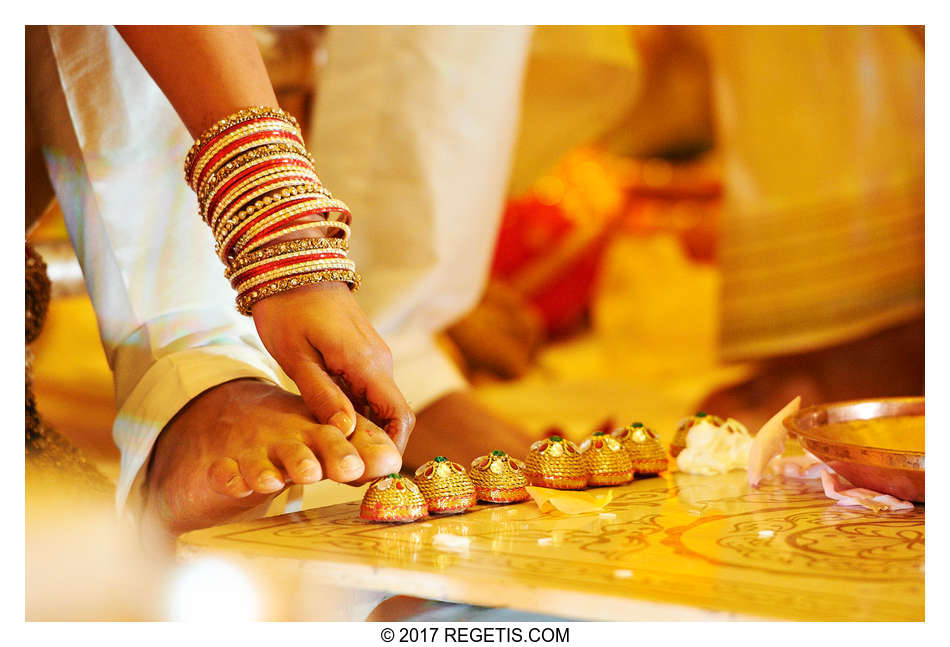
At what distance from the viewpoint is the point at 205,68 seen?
1.83 ft

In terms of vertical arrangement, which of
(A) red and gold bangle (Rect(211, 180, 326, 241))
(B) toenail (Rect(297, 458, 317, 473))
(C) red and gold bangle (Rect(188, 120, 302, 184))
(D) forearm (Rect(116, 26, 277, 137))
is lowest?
(B) toenail (Rect(297, 458, 317, 473))

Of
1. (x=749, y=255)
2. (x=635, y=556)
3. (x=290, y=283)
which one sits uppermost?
(x=749, y=255)

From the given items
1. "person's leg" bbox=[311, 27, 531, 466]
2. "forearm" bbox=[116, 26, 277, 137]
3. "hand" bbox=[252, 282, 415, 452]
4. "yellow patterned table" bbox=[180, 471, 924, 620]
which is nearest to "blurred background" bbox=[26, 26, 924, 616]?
"person's leg" bbox=[311, 27, 531, 466]

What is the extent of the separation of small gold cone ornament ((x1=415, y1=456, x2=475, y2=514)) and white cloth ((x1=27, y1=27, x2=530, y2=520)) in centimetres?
15

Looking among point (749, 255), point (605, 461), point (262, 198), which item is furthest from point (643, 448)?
point (749, 255)

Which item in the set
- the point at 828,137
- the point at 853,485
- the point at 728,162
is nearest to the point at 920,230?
the point at 828,137

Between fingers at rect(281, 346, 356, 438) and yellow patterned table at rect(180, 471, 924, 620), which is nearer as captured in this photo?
yellow patterned table at rect(180, 471, 924, 620)

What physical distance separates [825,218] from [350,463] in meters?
1.12

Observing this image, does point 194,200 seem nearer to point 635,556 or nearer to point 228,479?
point 228,479

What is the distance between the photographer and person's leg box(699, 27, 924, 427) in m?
1.38

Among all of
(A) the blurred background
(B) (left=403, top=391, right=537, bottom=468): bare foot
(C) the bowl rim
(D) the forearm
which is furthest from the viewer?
(A) the blurred background

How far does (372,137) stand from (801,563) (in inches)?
24.3

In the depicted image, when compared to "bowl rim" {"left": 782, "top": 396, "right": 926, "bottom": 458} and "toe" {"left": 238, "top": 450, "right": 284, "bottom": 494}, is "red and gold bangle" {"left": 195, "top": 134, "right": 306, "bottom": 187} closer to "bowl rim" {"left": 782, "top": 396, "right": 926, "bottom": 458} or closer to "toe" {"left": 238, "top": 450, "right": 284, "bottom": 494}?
"toe" {"left": 238, "top": 450, "right": 284, "bottom": 494}

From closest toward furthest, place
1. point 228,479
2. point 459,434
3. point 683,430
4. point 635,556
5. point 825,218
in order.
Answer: point 635,556, point 228,479, point 683,430, point 459,434, point 825,218
